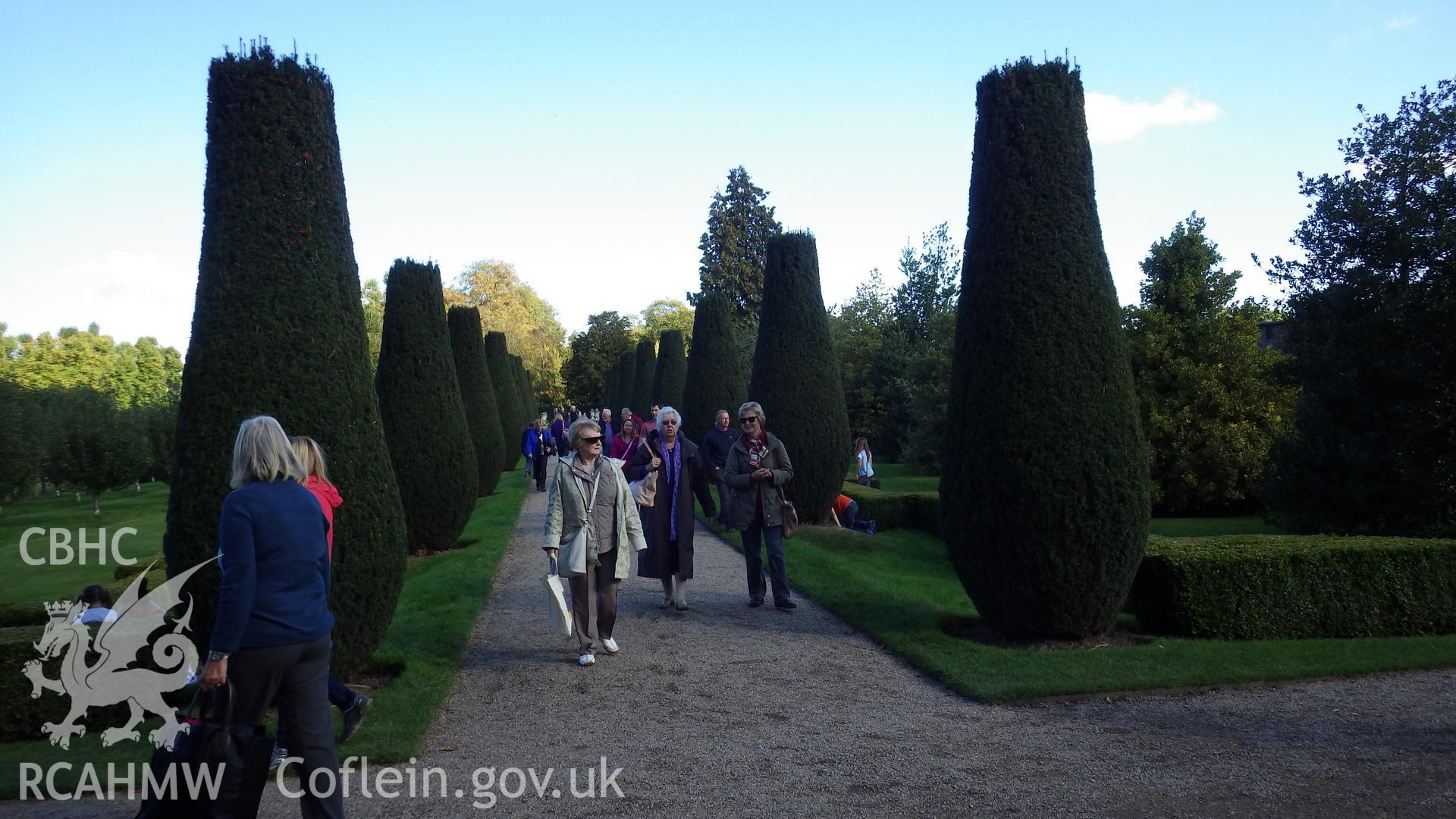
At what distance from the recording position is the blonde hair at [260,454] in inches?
148

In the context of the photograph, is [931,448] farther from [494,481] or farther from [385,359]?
[385,359]

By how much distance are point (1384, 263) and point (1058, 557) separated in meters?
13.0

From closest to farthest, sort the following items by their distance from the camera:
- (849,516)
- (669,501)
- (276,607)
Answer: (276,607), (669,501), (849,516)

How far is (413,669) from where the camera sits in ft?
23.9

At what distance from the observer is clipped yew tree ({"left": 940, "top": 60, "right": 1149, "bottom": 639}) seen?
7.90 metres

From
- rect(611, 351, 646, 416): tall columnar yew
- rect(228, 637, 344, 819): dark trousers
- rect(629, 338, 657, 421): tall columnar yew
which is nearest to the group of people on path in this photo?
rect(228, 637, 344, 819): dark trousers

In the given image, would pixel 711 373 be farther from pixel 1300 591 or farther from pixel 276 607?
pixel 276 607

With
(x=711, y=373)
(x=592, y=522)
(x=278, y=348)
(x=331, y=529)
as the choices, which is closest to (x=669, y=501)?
(x=592, y=522)

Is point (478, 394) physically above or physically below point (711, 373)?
below

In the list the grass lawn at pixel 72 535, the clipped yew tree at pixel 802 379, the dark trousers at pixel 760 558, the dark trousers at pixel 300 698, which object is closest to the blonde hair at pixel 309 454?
the dark trousers at pixel 300 698

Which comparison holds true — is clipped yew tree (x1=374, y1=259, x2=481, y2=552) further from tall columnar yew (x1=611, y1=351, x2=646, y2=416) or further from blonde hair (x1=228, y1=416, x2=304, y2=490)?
tall columnar yew (x1=611, y1=351, x2=646, y2=416)

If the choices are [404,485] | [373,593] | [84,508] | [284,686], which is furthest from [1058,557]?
[84,508]

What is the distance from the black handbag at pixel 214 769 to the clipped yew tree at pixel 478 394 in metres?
17.7

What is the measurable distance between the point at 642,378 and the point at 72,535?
2146 cm
